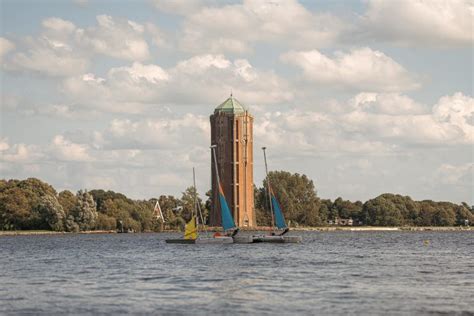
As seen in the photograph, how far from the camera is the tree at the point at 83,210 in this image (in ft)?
590

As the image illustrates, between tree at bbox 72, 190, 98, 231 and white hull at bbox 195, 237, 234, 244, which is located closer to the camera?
white hull at bbox 195, 237, 234, 244

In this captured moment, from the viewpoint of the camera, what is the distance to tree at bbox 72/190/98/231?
180 metres

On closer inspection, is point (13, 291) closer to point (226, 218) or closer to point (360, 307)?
point (360, 307)

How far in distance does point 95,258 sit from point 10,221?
99742mm

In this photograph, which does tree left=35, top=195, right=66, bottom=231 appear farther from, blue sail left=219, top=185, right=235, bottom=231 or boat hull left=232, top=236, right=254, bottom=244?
boat hull left=232, top=236, right=254, bottom=244

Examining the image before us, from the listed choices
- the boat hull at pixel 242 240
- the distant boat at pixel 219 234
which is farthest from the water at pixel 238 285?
the boat hull at pixel 242 240

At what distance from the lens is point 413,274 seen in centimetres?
6291

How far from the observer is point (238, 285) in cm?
5409

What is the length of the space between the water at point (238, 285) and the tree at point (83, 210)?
310ft

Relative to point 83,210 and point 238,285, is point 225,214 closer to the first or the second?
point 238,285

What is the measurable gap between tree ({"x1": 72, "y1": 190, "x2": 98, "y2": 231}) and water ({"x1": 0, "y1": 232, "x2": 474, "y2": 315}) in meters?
94.4

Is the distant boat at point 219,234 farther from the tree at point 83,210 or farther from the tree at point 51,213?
the tree at point 83,210

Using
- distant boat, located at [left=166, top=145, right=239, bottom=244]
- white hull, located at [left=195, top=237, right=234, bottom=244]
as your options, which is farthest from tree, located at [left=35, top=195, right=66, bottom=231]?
white hull, located at [left=195, top=237, right=234, bottom=244]

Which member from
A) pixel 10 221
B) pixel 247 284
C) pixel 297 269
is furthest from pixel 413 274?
pixel 10 221
